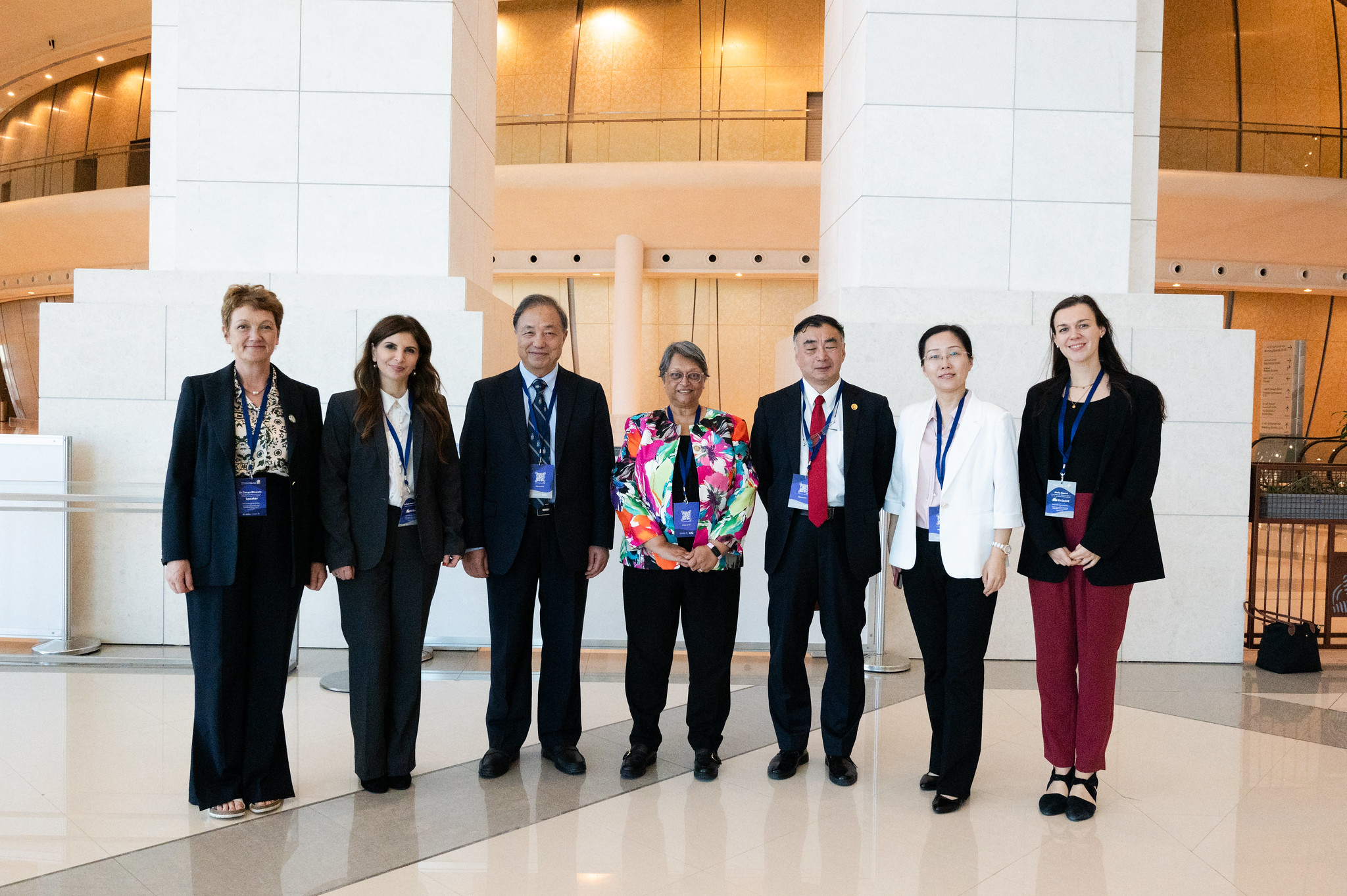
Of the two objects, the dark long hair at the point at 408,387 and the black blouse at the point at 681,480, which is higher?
the dark long hair at the point at 408,387

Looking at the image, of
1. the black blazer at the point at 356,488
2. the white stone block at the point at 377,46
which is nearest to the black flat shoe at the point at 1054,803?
the black blazer at the point at 356,488

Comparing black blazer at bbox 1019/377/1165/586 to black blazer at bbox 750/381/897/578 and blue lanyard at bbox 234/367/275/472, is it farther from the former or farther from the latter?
blue lanyard at bbox 234/367/275/472

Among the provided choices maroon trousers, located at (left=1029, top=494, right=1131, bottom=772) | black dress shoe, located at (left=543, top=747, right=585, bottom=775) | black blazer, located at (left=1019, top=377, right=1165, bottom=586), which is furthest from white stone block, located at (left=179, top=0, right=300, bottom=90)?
maroon trousers, located at (left=1029, top=494, right=1131, bottom=772)

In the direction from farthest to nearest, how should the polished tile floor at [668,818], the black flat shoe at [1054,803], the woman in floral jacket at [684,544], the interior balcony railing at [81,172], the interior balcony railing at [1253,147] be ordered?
the interior balcony railing at [81,172], the interior balcony railing at [1253,147], the woman in floral jacket at [684,544], the black flat shoe at [1054,803], the polished tile floor at [668,818]

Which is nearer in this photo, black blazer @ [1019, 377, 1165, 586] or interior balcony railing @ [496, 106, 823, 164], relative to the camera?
black blazer @ [1019, 377, 1165, 586]

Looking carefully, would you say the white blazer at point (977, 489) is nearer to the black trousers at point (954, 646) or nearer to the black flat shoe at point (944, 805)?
the black trousers at point (954, 646)

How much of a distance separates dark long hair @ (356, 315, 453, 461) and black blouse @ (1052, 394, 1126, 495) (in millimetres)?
2497

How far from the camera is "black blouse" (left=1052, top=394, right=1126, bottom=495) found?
11.7 ft

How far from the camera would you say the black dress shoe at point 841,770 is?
388 cm

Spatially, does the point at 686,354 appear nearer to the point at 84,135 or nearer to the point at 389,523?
the point at 389,523

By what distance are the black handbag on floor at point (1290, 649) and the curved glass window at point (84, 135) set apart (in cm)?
2348

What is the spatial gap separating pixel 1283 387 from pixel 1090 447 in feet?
60.5

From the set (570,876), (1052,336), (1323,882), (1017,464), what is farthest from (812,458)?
(1323,882)

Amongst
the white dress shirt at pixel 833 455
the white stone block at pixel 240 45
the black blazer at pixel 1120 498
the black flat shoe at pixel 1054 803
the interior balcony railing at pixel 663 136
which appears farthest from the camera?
the interior balcony railing at pixel 663 136
